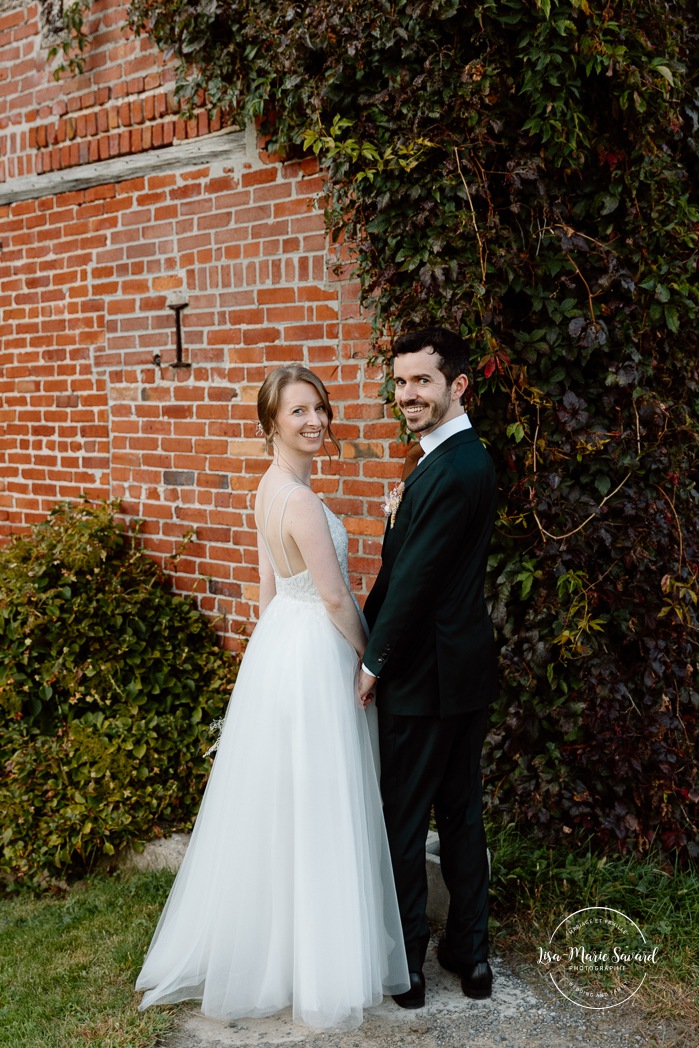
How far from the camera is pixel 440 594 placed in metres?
2.89

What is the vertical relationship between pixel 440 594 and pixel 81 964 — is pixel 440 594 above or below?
above

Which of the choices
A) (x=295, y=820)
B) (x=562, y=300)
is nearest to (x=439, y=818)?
(x=295, y=820)

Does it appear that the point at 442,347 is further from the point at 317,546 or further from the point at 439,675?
the point at 439,675

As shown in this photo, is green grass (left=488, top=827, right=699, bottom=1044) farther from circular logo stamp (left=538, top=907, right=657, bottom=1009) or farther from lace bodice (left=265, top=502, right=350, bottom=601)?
lace bodice (left=265, top=502, right=350, bottom=601)

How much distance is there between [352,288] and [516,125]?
3.27 feet

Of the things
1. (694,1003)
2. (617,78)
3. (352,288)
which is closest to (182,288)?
(352,288)

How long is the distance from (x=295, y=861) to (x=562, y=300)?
83.9 inches

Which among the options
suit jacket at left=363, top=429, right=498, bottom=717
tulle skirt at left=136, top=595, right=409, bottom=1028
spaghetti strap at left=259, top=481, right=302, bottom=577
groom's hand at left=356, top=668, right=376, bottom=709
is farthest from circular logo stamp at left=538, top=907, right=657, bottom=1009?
spaghetti strap at left=259, top=481, right=302, bottom=577

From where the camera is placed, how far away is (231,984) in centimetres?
291

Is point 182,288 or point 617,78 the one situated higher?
point 617,78

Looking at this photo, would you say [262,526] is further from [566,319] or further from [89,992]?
[89,992]

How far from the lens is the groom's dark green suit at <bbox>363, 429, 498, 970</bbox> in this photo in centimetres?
281

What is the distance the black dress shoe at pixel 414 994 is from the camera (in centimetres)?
301

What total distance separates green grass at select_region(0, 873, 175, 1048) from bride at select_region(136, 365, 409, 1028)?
0.52 ft
